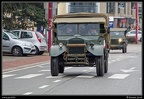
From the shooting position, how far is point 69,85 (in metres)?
14.9

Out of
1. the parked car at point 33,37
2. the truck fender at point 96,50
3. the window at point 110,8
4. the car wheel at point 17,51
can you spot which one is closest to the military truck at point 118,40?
the parked car at point 33,37

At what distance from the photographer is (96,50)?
17750 mm

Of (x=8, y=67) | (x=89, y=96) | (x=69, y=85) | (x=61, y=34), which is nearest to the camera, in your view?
(x=89, y=96)

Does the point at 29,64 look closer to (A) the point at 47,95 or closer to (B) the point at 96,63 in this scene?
(B) the point at 96,63

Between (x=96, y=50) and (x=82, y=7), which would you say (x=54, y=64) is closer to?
(x=96, y=50)

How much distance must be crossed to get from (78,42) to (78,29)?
103 centimetres

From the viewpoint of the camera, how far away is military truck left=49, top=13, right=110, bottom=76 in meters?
17.9

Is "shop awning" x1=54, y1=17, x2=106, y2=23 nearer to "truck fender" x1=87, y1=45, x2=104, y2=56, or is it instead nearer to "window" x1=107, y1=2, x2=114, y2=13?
"truck fender" x1=87, y1=45, x2=104, y2=56

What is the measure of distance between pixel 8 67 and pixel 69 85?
28.3 ft

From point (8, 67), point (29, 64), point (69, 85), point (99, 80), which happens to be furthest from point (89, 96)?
point (29, 64)

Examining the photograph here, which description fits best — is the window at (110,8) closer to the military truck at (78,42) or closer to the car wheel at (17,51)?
the car wheel at (17,51)

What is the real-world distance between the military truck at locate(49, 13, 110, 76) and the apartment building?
50.8 m

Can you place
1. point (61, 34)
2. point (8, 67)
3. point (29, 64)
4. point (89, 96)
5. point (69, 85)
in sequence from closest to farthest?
point (89, 96) < point (69, 85) < point (61, 34) < point (8, 67) < point (29, 64)

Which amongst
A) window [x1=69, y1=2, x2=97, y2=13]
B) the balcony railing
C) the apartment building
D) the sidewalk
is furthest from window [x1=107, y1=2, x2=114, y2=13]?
the sidewalk
